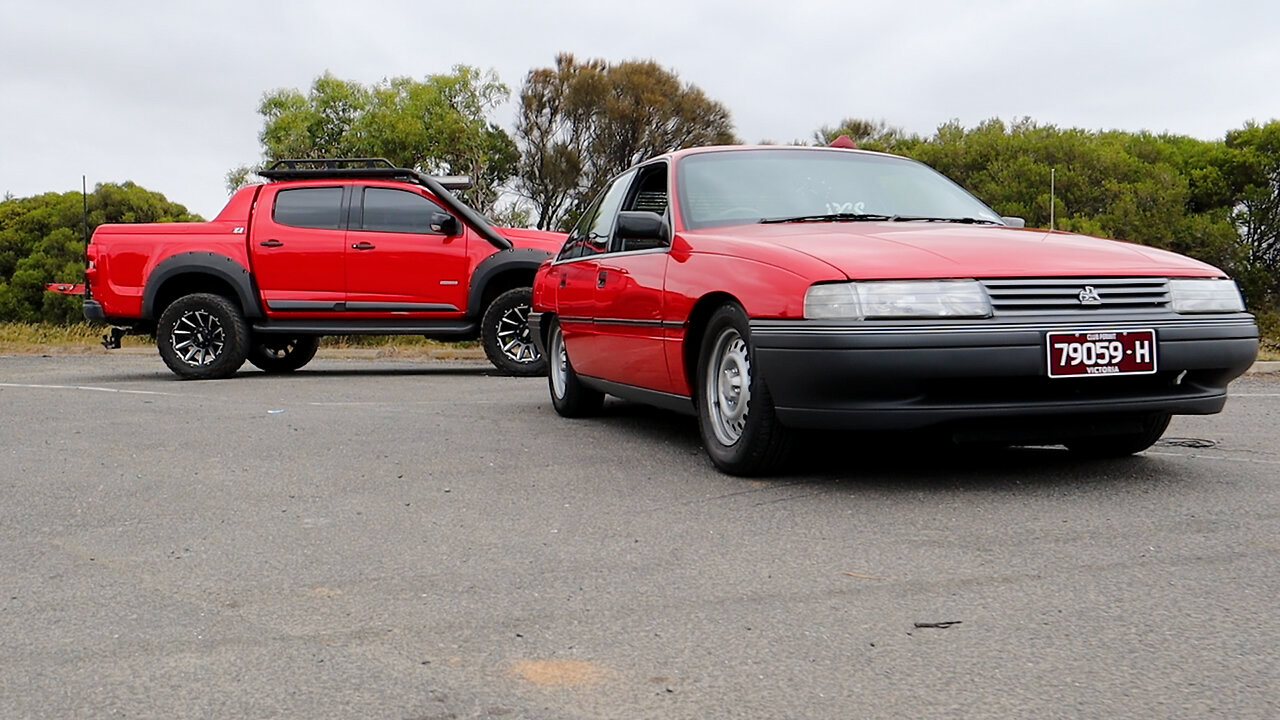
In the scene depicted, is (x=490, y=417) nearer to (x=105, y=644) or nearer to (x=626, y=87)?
(x=105, y=644)

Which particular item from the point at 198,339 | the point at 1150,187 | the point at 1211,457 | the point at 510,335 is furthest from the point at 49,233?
the point at 1211,457

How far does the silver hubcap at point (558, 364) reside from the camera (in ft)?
25.7

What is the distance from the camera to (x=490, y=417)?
7.78 metres

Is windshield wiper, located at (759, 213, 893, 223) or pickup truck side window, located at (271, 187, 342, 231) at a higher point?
pickup truck side window, located at (271, 187, 342, 231)

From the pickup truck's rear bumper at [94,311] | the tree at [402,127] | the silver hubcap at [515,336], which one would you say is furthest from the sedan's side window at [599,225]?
the tree at [402,127]

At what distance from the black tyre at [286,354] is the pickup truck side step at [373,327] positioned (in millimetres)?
1378

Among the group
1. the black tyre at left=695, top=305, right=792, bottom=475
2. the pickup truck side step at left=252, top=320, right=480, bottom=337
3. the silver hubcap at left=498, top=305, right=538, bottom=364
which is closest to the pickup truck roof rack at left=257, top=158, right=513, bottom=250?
the silver hubcap at left=498, top=305, right=538, bottom=364

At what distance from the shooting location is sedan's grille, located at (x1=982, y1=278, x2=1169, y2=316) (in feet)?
15.2

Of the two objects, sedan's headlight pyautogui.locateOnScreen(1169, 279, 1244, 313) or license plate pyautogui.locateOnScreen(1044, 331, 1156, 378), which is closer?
license plate pyautogui.locateOnScreen(1044, 331, 1156, 378)

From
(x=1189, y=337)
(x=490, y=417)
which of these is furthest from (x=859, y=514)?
(x=490, y=417)

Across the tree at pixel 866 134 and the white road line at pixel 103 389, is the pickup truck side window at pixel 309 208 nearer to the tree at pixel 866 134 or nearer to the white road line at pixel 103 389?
the white road line at pixel 103 389

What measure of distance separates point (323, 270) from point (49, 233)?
42641mm

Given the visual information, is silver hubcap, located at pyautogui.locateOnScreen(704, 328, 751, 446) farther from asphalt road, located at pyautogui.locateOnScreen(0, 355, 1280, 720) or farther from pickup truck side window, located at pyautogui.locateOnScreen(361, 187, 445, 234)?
pickup truck side window, located at pyautogui.locateOnScreen(361, 187, 445, 234)

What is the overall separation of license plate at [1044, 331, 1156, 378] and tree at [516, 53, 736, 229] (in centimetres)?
3401
